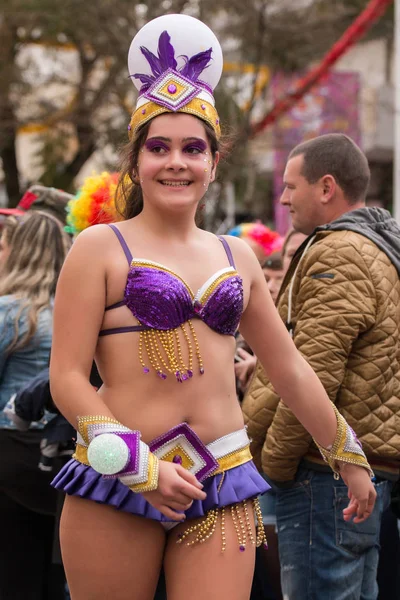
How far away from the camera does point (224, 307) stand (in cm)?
268

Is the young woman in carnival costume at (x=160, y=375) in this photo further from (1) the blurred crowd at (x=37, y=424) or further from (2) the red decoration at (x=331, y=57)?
(2) the red decoration at (x=331, y=57)

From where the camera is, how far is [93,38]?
1345cm

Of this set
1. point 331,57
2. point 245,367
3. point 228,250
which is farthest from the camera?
point 331,57

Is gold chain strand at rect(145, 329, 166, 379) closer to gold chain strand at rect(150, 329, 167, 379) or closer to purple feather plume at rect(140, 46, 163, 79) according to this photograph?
gold chain strand at rect(150, 329, 167, 379)

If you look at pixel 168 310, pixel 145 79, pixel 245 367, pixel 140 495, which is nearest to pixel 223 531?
pixel 140 495

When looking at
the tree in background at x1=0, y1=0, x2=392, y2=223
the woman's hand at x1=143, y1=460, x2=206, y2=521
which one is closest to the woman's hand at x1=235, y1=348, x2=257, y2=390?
the woman's hand at x1=143, y1=460, x2=206, y2=521

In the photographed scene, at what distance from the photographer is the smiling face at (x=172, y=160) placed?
2684mm

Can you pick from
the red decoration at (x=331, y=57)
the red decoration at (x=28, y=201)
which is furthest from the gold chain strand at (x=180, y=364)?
the red decoration at (x=331, y=57)

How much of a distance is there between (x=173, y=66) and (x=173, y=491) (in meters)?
1.23

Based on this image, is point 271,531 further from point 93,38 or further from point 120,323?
point 93,38

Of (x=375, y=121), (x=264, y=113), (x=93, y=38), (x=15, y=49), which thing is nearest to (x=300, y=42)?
(x=264, y=113)

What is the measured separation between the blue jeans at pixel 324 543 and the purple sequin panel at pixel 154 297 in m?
1.28

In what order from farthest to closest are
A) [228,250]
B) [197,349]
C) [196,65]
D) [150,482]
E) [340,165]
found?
1. [340,165]
2. [228,250]
3. [196,65]
4. [197,349]
5. [150,482]

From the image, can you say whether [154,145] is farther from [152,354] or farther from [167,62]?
[152,354]
